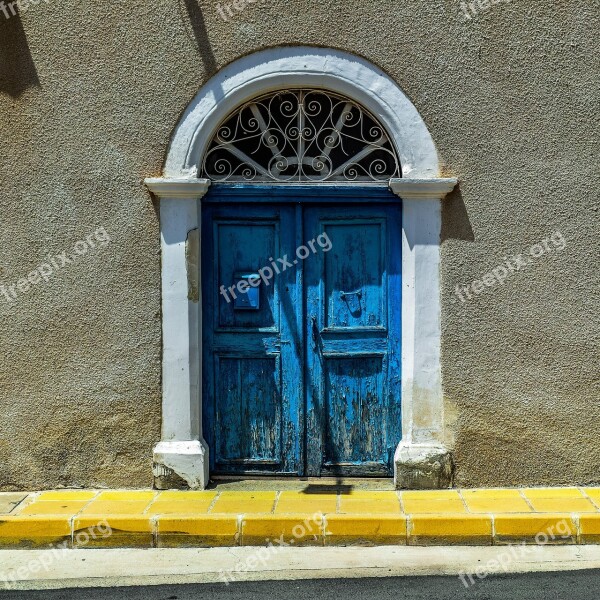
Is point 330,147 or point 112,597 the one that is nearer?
point 112,597

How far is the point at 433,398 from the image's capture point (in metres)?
6.28

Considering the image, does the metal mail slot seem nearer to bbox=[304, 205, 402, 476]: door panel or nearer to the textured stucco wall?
bbox=[304, 205, 402, 476]: door panel

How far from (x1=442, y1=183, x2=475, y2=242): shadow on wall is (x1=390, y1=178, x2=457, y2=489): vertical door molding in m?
0.06

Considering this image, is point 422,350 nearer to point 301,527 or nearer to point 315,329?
point 315,329

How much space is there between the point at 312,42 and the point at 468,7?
1.12 meters

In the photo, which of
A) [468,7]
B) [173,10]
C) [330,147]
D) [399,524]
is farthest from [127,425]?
[468,7]

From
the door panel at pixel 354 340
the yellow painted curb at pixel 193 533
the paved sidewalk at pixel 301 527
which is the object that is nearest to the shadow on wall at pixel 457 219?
the door panel at pixel 354 340

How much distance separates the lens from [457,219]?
244 inches

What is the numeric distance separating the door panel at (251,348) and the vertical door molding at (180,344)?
158mm

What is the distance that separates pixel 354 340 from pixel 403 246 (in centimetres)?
77

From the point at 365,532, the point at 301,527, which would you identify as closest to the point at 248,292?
the point at 301,527

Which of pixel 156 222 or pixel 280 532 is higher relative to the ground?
pixel 156 222

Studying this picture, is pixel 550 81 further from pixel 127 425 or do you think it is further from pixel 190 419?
pixel 127 425

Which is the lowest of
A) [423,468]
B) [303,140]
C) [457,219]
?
[423,468]
